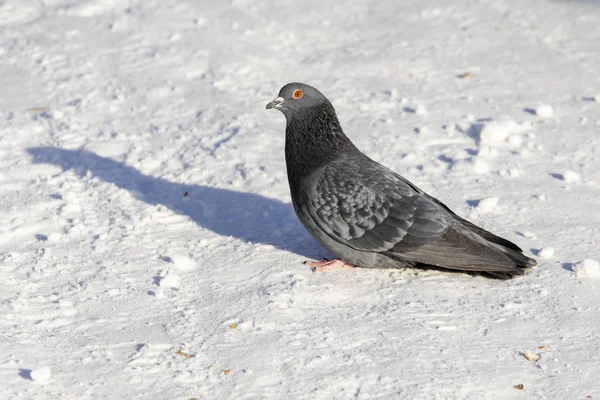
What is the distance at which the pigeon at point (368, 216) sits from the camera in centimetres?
502

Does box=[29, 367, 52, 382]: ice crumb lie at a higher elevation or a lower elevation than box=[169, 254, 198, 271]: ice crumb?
higher

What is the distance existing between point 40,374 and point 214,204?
2.41 metres

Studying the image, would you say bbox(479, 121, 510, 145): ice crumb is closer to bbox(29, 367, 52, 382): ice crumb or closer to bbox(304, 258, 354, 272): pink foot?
bbox(304, 258, 354, 272): pink foot

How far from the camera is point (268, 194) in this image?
6238mm

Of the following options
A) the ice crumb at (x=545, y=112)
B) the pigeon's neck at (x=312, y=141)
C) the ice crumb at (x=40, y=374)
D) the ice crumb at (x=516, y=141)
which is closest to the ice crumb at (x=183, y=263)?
the pigeon's neck at (x=312, y=141)

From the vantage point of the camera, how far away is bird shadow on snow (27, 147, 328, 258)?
574 cm

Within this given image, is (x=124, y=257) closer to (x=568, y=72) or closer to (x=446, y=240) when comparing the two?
(x=446, y=240)

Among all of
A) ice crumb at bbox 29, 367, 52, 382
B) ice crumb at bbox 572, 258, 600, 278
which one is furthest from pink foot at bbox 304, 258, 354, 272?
ice crumb at bbox 29, 367, 52, 382

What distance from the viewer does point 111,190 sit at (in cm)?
631

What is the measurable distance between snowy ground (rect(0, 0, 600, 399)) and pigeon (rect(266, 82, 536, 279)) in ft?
0.43

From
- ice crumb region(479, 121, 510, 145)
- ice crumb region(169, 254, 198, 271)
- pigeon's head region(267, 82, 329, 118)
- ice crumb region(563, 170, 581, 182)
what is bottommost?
ice crumb region(563, 170, 581, 182)

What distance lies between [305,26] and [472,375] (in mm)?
5766

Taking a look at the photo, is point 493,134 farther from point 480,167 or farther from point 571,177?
point 571,177

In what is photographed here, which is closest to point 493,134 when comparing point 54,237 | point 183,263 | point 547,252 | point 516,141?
point 516,141
